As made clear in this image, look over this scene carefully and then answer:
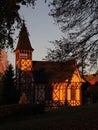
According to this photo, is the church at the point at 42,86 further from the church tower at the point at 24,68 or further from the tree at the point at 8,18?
the tree at the point at 8,18

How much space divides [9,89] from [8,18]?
1233 inches

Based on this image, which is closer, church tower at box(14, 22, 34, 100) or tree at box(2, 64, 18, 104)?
tree at box(2, 64, 18, 104)

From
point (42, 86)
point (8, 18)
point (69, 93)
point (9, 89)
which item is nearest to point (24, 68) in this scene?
point (42, 86)

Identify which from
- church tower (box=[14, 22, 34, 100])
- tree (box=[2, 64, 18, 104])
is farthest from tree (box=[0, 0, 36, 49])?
church tower (box=[14, 22, 34, 100])

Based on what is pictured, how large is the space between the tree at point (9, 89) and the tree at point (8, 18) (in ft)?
89.6

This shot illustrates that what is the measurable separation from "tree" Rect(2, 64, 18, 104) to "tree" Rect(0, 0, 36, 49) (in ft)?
89.6

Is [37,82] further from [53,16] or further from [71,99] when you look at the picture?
[53,16]

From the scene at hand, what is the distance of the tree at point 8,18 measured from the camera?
23.6 metres

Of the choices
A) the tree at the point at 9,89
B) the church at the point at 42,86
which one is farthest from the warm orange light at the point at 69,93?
the tree at the point at 9,89

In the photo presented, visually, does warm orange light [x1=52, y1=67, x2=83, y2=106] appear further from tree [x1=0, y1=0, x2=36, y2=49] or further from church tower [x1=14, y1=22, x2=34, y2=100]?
tree [x1=0, y1=0, x2=36, y2=49]

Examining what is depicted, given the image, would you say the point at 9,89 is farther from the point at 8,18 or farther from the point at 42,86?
the point at 8,18

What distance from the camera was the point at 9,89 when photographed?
55.7 meters

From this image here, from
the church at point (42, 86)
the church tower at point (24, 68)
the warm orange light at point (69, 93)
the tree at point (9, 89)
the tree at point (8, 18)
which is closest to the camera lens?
the tree at point (8, 18)

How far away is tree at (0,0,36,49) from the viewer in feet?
77.5
